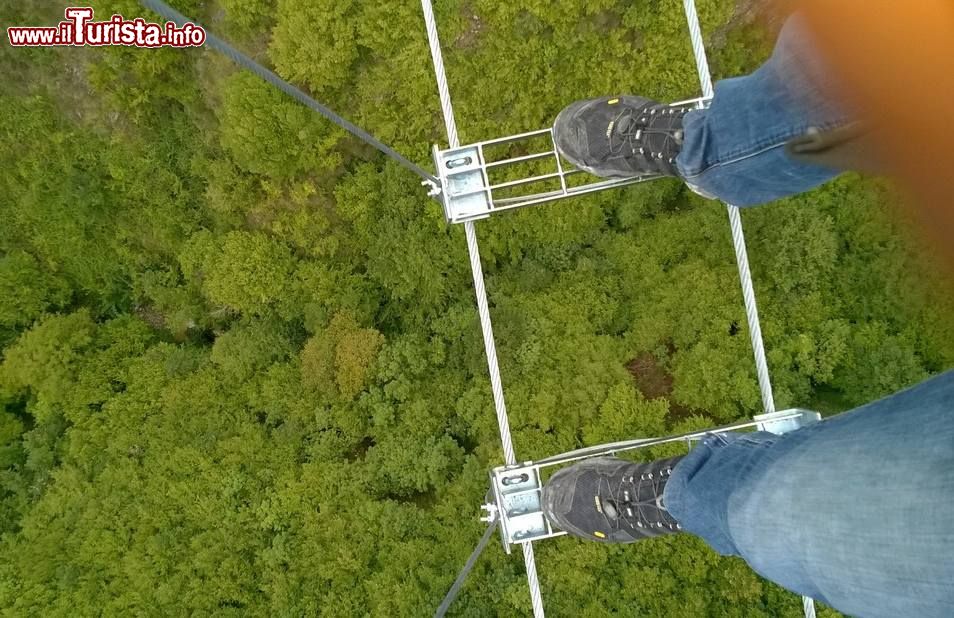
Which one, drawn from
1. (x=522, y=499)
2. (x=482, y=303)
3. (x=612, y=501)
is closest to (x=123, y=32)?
(x=482, y=303)

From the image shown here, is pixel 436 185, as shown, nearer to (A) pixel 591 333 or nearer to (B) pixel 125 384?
(A) pixel 591 333

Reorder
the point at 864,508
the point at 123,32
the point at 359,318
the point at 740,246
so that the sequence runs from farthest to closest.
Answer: the point at 359,318, the point at 123,32, the point at 740,246, the point at 864,508

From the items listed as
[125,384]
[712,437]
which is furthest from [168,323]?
[712,437]

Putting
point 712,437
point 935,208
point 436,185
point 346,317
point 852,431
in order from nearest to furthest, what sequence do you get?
1. point 935,208
2. point 852,431
3. point 712,437
4. point 436,185
5. point 346,317

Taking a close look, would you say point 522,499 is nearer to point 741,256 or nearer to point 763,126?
point 741,256

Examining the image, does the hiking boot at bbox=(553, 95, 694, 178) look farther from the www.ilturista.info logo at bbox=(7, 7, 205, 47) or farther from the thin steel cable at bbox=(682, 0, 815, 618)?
the www.ilturista.info logo at bbox=(7, 7, 205, 47)
